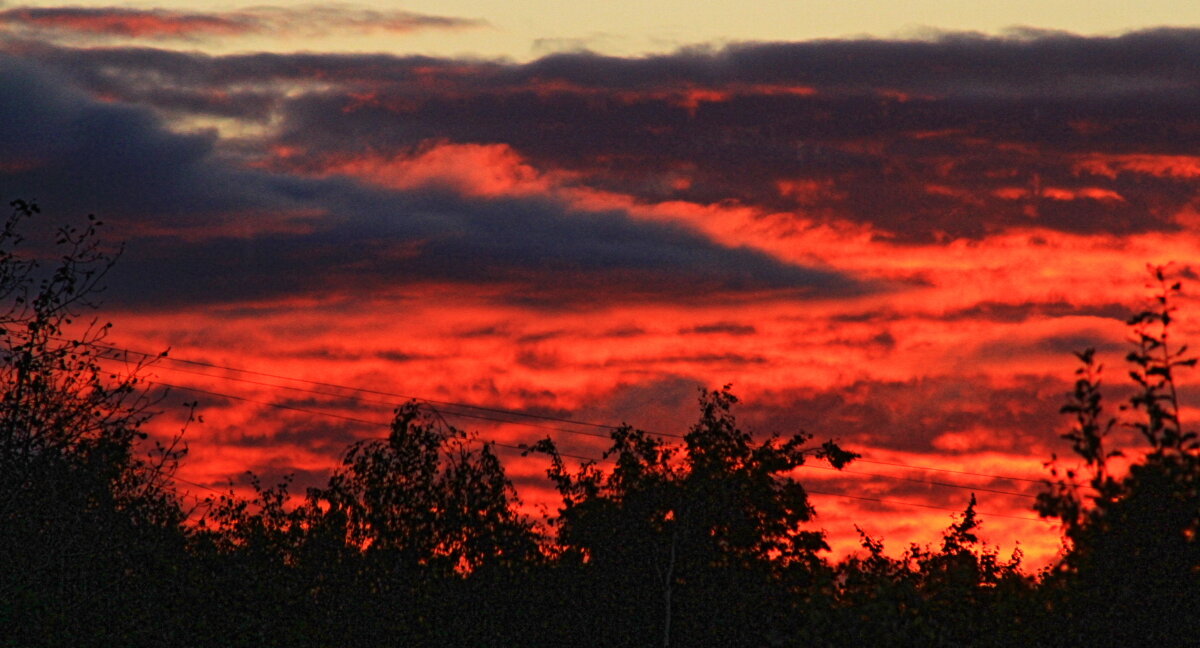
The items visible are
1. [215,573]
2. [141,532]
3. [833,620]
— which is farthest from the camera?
[215,573]

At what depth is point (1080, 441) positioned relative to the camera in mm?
14711

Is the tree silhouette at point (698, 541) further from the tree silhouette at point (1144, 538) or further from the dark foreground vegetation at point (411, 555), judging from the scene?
the tree silhouette at point (1144, 538)

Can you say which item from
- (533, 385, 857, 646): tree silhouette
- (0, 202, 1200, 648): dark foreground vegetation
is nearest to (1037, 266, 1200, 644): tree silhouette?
(0, 202, 1200, 648): dark foreground vegetation

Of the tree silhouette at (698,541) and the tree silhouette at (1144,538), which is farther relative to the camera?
the tree silhouette at (698,541)

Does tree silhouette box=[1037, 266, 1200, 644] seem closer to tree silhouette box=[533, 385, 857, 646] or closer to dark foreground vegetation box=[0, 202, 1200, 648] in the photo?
dark foreground vegetation box=[0, 202, 1200, 648]

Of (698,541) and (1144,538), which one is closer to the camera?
(1144,538)

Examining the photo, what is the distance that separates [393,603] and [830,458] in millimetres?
12830

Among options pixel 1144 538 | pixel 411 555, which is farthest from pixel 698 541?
pixel 1144 538

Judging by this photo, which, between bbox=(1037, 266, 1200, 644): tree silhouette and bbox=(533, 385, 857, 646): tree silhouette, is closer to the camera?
bbox=(1037, 266, 1200, 644): tree silhouette

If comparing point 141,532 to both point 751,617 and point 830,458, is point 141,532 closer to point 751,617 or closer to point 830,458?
point 751,617

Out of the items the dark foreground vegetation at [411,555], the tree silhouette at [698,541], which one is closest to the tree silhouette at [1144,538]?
the dark foreground vegetation at [411,555]

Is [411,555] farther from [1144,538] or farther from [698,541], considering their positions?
[1144,538]

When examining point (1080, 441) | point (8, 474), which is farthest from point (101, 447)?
point (1080, 441)

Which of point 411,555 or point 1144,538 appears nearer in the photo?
point 1144,538
